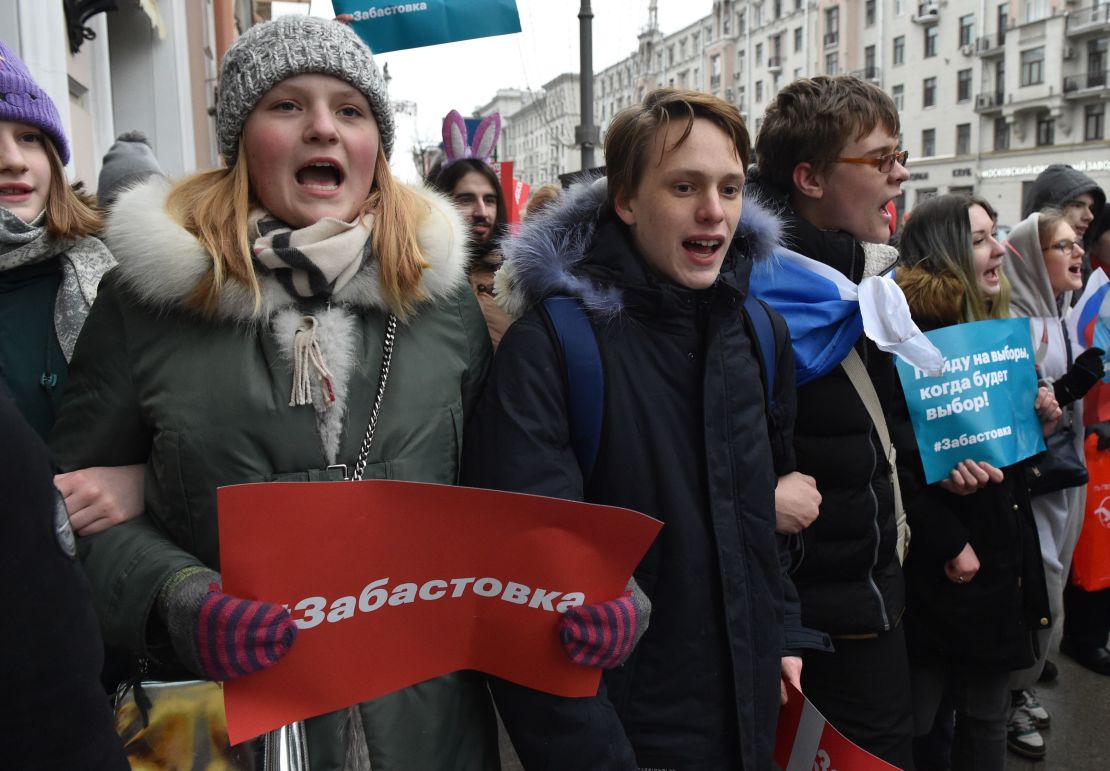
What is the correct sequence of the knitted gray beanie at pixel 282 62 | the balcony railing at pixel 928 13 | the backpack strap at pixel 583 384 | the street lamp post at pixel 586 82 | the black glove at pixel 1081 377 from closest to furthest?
the knitted gray beanie at pixel 282 62, the backpack strap at pixel 583 384, the black glove at pixel 1081 377, the street lamp post at pixel 586 82, the balcony railing at pixel 928 13

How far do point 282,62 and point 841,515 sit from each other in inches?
68.4

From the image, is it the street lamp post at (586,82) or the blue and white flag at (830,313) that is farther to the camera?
the street lamp post at (586,82)

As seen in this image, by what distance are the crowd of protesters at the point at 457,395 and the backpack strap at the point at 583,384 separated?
2 centimetres

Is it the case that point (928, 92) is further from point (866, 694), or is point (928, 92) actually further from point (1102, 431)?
point (866, 694)

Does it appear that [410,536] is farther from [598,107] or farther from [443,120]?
[598,107]

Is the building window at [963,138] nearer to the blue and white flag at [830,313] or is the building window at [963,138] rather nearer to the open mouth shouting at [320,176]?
the blue and white flag at [830,313]

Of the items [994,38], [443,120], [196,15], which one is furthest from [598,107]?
[443,120]

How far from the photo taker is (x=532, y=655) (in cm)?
148

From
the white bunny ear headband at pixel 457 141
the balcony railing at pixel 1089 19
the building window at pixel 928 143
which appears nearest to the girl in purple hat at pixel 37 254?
the white bunny ear headband at pixel 457 141

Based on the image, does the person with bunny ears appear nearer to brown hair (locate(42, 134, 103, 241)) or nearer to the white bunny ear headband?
the white bunny ear headband

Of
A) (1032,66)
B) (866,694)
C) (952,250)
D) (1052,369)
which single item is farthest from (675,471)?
(1032,66)

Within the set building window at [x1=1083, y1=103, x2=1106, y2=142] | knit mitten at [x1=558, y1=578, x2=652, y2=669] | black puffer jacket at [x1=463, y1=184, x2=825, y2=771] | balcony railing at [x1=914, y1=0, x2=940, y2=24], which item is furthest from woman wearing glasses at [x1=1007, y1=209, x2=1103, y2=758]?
balcony railing at [x1=914, y1=0, x2=940, y2=24]

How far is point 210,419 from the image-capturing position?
1.46m

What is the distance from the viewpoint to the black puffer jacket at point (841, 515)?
2.29 meters
